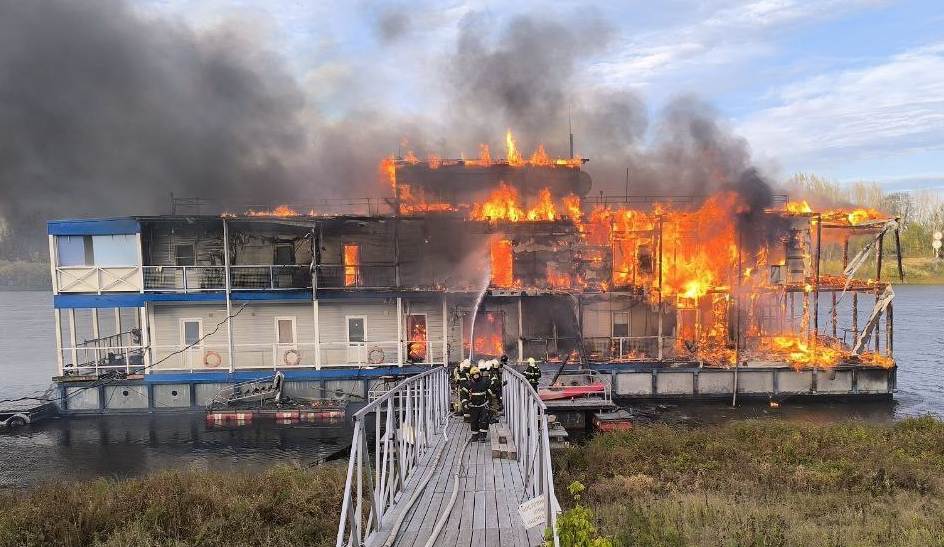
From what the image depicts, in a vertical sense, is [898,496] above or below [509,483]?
below

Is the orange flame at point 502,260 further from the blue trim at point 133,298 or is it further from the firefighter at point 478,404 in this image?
the firefighter at point 478,404

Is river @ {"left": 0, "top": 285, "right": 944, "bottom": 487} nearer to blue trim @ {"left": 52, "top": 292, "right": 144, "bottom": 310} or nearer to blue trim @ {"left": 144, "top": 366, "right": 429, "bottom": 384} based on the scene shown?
blue trim @ {"left": 144, "top": 366, "right": 429, "bottom": 384}

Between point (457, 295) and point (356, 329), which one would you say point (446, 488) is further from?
point (356, 329)

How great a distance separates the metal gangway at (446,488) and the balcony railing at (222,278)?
635 inches

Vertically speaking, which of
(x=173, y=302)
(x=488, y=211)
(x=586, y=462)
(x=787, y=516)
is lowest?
(x=586, y=462)

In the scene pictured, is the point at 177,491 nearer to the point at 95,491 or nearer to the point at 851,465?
the point at 95,491

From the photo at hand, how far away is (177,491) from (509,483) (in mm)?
9280

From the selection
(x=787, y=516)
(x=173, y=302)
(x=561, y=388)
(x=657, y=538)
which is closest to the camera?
(x=657, y=538)

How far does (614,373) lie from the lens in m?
27.0

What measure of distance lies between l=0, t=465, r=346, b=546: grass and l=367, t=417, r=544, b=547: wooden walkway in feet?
10.8

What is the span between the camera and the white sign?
6465 millimetres

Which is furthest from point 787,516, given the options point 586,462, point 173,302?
point 173,302

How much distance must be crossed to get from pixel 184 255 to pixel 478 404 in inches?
782

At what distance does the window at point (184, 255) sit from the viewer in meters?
26.6
